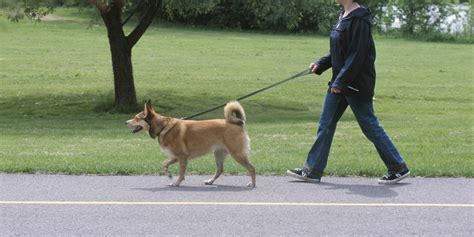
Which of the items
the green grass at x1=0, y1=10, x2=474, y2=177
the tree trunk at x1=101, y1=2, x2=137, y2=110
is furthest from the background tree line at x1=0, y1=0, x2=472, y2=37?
the tree trunk at x1=101, y1=2, x2=137, y2=110

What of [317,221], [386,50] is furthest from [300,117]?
[386,50]

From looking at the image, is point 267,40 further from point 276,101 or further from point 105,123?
point 105,123

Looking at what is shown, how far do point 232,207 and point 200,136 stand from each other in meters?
1.48

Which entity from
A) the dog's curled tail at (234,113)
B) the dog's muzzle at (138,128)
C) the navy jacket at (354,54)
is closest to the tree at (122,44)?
the dog's muzzle at (138,128)

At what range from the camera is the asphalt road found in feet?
23.8

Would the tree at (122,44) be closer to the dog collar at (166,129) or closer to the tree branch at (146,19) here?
the tree branch at (146,19)

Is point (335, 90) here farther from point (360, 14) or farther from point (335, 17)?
point (335, 17)

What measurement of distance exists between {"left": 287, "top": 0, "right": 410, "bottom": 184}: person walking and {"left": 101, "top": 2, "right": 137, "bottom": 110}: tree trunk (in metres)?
10.8

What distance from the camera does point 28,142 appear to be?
14.1 meters

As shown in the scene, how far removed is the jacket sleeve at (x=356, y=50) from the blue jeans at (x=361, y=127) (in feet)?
1.01

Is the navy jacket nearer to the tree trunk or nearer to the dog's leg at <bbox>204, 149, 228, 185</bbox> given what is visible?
the dog's leg at <bbox>204, 149, 228, 185</bbox>

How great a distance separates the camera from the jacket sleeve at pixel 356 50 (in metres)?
8.95

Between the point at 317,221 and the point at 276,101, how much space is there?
15387mm

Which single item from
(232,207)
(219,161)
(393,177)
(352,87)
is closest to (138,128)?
(219,161)
